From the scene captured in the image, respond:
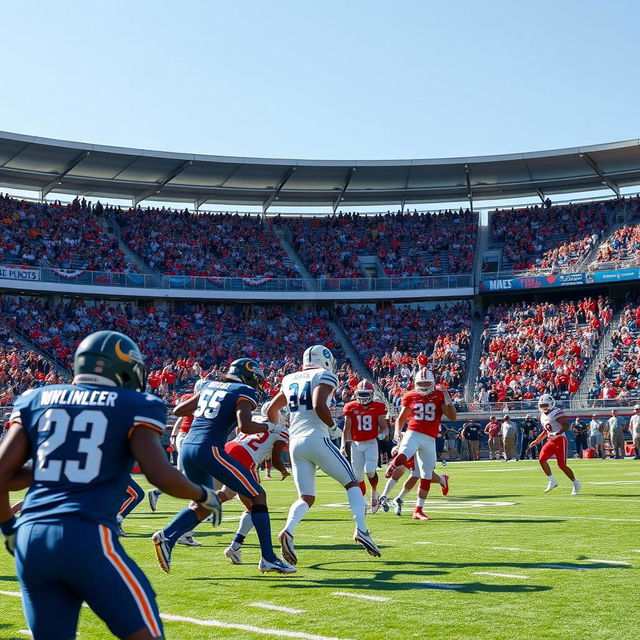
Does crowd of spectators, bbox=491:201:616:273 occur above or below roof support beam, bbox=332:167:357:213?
below

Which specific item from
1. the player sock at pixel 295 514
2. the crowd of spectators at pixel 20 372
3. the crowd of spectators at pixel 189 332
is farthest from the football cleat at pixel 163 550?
the crowd of spectators at pixel 189 332

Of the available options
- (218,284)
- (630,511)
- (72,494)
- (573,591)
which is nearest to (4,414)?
(218,284)

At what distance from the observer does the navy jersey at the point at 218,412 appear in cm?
809

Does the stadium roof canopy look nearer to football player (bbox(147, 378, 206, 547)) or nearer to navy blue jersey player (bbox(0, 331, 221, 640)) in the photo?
football player (bbox(147, 378, 206, 547))

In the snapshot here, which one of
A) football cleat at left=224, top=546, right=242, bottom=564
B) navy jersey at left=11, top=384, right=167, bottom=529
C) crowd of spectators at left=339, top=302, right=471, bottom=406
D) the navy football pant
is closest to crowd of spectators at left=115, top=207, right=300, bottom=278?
crowd of spectators at left=339, top=302, right=471, bottom=406

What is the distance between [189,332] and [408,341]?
30.1 feet

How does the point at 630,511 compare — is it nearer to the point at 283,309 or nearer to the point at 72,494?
the point at 72,494

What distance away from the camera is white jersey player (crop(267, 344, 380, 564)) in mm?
8297

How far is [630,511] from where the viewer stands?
12.1 meters

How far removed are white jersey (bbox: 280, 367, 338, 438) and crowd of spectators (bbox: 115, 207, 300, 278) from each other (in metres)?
32.1

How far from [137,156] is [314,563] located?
106 ft

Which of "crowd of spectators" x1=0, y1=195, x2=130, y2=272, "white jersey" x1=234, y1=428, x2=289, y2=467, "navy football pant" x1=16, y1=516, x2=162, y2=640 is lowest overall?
"navy football pant" x1=16, y1=516, x2=162, y2=640

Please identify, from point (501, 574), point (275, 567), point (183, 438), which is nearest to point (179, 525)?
point (275, 567)

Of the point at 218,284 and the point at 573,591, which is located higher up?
the point at 218,284
